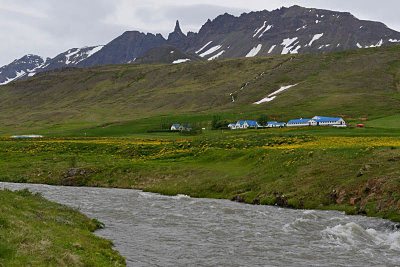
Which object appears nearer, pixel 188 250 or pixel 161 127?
pixel 188 250

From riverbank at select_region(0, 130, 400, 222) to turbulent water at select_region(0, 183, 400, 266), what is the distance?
3.62 metres

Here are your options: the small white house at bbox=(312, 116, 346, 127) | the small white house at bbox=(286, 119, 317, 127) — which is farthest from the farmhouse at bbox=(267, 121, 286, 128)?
the small white house at bbox=(312, 116, 346, 127)

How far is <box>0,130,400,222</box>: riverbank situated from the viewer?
39.7 metres

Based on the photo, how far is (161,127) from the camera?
170 m

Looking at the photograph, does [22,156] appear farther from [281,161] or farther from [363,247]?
[363,247]

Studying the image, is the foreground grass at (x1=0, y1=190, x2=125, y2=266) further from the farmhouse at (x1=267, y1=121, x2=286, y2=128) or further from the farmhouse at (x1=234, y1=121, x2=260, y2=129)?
the farmhouse at (x1=234, y1=121, x2=260, y2=129)

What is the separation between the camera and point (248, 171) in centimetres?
5353

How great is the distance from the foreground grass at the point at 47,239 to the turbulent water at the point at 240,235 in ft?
5.34

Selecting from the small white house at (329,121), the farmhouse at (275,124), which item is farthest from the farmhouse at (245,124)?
the small white house at (329,121)

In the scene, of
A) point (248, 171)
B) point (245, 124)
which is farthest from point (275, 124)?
point (248, 171)

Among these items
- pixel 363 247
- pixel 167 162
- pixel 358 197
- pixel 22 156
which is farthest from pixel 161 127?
pixel 363 247

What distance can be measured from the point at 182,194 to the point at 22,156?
4621 centimetres

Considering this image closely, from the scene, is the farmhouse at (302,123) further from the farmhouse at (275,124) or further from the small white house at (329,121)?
the farmhouse at (275,124)

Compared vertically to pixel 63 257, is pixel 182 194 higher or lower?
lower
